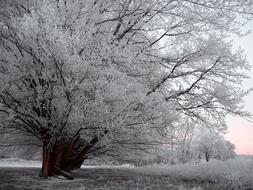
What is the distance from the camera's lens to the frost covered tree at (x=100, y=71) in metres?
6.05

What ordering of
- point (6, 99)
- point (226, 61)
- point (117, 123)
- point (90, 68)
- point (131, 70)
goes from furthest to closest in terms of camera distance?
point (226, 61) → point (131, 70) → point (6, 99) → point (117, 123) → point (90, 68)

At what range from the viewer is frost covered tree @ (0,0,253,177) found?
238 inches

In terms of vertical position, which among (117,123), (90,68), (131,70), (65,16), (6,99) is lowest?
(117,123)

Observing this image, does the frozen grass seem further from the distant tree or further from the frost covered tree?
the distant tree

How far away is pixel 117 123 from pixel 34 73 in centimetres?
211

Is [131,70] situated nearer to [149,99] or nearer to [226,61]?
[149,99]

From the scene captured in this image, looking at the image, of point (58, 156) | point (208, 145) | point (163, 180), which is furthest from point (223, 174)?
point (208, 145)

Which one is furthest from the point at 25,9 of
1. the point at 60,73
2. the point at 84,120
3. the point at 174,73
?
the point at 174,73

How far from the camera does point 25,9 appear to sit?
8.30 meters

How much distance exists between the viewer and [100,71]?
6078mm

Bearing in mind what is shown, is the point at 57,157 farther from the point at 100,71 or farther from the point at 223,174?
the point at 223,174

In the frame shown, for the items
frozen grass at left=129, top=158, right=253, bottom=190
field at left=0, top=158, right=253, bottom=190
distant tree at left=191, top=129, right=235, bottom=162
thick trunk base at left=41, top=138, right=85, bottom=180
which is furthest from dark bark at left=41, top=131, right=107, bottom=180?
distant tree at left=191, top=129, right=235, bottom=162

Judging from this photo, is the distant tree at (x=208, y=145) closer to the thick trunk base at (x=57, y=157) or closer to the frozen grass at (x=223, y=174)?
the frozen grass at (x=223, y=174)

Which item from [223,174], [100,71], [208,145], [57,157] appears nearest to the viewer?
[100,71]
